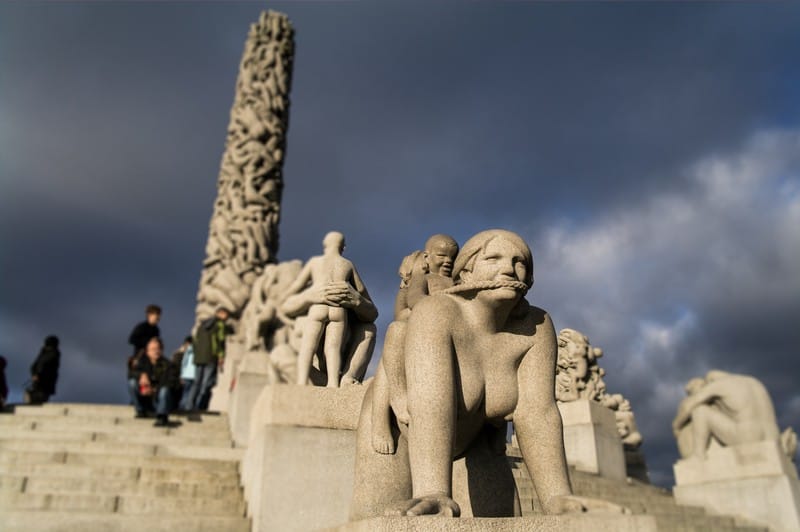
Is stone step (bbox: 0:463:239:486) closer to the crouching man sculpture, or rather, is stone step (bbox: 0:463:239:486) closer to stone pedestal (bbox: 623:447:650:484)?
the crouching man sculpture

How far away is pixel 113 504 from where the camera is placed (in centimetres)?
634

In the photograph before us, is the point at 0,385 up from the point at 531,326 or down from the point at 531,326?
up

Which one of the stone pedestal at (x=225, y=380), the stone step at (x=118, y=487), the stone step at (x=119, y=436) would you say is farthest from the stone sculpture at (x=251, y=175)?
the stone step at (x=118, y=487)

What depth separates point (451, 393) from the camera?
2.89 metres

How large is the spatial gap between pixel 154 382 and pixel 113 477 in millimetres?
2851

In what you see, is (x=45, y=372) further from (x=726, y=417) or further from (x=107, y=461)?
(x=726, y=417)

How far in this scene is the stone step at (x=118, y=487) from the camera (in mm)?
6637

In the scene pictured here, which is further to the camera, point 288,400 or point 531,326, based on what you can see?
point 288,400

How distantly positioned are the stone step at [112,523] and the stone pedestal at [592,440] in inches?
195

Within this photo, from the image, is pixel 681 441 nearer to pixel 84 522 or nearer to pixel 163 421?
pixel 163 421

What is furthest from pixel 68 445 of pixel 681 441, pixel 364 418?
pixel 681 441

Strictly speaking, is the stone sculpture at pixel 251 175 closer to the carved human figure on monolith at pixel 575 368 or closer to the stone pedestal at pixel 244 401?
→ the stone pedestal at pixel 244 401

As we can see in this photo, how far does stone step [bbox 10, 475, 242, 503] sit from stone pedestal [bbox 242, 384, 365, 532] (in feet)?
3.19

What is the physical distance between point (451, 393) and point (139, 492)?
507 centimetres
